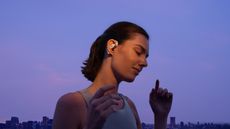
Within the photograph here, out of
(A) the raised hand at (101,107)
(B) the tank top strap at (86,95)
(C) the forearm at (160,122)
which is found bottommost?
(C) the forearm at (160,122)

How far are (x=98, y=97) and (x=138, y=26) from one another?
123 centimetres

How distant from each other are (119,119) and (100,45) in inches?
24.3

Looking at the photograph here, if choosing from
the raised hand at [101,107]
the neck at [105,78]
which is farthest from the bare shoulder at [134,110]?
the raised hand at [101,107]

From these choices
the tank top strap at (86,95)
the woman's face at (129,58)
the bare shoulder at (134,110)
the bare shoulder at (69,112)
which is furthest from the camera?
the bare shoulder at (134,110)

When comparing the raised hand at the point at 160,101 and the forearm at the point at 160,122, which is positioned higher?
the raised hand at the point at 160,101

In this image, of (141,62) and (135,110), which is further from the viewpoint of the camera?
(135,110)

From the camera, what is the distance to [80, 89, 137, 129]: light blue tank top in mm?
2419

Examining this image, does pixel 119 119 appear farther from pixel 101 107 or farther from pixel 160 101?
pixel 101 107

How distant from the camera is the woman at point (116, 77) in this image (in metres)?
2.40

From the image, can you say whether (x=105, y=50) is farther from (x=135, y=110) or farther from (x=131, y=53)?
(x=135, y=110)

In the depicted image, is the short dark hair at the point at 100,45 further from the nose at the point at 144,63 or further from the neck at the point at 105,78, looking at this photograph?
the nose at the point at 144,63

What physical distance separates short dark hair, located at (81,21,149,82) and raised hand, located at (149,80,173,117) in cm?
43

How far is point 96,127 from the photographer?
1762mm

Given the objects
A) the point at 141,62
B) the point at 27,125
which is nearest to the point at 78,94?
the point at 141,62
